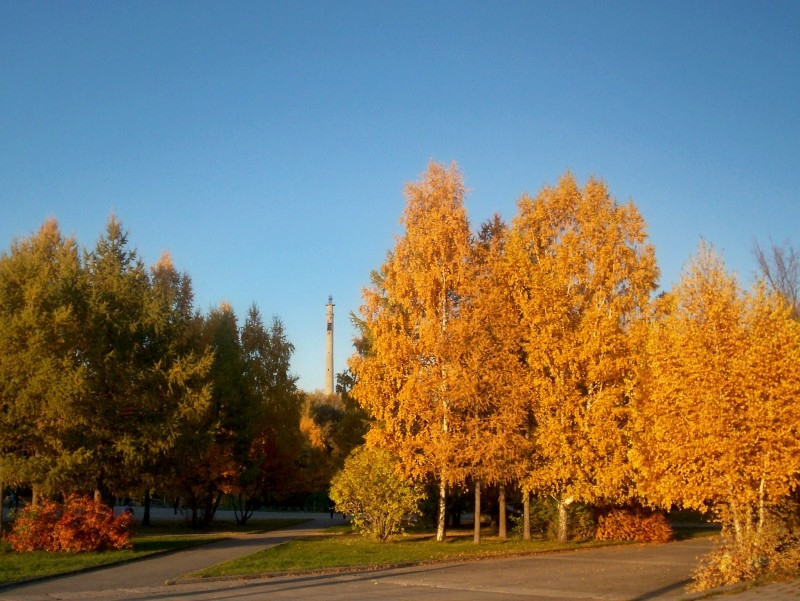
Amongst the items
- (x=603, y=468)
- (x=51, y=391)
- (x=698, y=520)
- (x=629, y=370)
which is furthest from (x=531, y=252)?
(x=698, y=520)

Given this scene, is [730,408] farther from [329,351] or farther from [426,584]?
[329,351]

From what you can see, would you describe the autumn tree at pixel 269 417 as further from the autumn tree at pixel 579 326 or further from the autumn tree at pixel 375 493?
the autumn tree at pixel 579 326

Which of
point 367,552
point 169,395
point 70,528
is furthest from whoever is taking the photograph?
point 169,395

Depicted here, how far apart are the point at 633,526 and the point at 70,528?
788 inches

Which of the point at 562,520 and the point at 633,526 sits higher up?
the point at 562,520

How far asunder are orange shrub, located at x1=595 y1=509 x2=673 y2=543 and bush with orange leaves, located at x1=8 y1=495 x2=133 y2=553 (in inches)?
690

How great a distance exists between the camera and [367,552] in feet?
74.8

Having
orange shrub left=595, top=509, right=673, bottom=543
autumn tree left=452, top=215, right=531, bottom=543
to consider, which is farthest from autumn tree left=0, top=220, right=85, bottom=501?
orange shrub left=595, top=509, right=673, bottom=543

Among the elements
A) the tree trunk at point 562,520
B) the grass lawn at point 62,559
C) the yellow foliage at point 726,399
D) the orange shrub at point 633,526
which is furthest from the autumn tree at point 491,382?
the grass lawn at point 62,559

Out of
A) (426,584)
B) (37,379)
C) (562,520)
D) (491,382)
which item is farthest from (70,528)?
(562,520)

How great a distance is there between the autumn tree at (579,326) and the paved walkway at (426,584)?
186 inches

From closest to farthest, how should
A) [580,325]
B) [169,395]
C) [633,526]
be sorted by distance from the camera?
[169,395] → [580,325] → [633,526]

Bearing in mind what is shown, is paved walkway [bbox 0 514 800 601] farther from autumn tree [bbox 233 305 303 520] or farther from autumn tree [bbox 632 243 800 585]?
autumn tree [bbox 233 305 303 520]

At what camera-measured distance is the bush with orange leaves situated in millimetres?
21719
